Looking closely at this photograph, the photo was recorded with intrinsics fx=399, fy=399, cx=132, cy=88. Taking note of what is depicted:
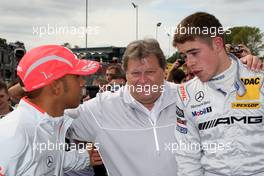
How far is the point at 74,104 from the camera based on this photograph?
2.91m

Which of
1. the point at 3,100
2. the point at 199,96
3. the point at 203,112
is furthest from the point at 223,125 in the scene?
the point at 3,100

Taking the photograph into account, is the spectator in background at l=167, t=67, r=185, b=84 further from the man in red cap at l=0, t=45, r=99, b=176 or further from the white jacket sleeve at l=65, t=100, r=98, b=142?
the man in red cap at l=0, t=45, r=99, b=176

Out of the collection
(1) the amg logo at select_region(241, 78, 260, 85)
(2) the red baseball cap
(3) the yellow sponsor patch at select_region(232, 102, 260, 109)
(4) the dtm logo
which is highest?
(2) the red baseball cap

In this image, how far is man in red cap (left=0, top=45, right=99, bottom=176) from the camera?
7.74 feet

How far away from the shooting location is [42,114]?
2648 mm

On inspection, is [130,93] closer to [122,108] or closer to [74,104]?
[122,108]

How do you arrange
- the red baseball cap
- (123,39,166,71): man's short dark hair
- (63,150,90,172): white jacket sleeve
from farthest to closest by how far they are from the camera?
(123,39,166,71): man's short dark hair → (63,150,90,172): white jacket sleeve → the red baseball cap

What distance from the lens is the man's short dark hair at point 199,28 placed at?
2.56m

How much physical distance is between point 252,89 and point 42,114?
1.37 meters

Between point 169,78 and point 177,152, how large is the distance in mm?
3707

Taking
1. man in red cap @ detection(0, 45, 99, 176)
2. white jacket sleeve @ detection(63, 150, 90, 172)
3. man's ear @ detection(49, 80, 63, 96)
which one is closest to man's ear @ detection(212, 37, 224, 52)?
man in red cap @ detection(0, 45, 99, 176)

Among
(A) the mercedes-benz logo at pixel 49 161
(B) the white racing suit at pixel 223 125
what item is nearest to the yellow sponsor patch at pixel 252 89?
(B) the white racing suit at pixel 223 125

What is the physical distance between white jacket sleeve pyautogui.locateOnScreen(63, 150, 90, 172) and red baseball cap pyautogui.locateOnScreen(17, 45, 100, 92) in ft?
2.28

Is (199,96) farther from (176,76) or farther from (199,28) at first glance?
(176,76)
